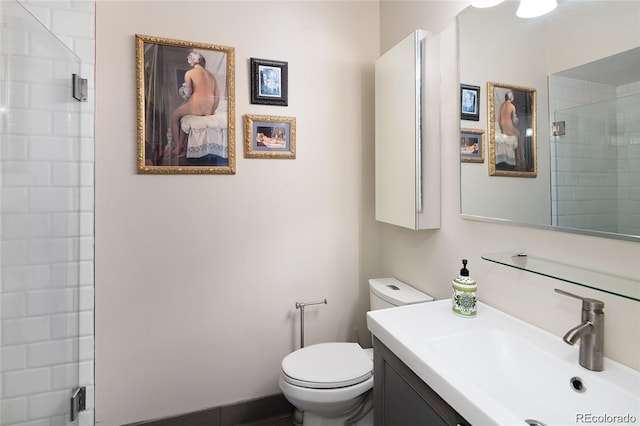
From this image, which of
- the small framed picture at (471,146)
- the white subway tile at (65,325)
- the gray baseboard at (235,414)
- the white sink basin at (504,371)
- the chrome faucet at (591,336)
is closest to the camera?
the white sink basin at (504,371)

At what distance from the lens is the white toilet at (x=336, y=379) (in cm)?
142

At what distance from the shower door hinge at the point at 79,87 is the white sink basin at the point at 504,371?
1.64 metres

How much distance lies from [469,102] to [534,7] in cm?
36

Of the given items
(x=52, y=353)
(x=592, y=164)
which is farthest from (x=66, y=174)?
(x=592, y=164)

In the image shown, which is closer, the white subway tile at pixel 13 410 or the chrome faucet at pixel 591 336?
the chrome faucet at pixel 591 336

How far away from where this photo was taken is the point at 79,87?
150cm

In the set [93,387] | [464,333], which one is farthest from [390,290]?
[93,387]

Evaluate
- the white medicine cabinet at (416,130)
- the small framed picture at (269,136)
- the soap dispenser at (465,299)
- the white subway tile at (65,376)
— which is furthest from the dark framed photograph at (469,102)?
the white subway tile at (65,376)

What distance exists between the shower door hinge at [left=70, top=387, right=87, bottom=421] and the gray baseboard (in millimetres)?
256

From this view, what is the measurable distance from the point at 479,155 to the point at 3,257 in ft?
6.15

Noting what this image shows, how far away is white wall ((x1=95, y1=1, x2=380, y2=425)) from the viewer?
1604 mm

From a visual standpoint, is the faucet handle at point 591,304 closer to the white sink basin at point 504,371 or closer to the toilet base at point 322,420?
the white sink basin at point 504,371

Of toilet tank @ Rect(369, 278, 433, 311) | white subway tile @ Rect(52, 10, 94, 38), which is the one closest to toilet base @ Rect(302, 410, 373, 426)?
toilet tank @ Rect(369, 278, 433, 311)

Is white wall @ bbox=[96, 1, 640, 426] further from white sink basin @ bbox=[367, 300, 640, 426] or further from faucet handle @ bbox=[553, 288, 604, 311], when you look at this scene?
faucet handle @ bbox=[553, 288, 604, 311]
